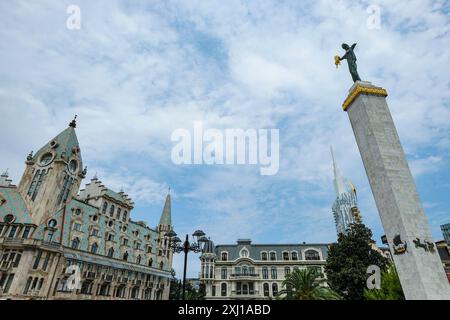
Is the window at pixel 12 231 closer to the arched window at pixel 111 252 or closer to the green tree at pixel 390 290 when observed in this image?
the arched window at pixel 111 252

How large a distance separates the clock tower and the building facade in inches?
1254

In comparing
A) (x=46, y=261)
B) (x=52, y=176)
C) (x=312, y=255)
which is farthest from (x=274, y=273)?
(x=52, y=176)

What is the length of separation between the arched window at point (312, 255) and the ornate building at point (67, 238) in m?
31.9

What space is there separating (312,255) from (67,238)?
161ft

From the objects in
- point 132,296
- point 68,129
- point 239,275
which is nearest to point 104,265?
point 132,296

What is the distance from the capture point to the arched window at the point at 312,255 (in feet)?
202

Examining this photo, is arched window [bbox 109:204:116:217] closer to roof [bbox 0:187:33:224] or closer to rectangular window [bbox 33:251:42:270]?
roof [bbox 0:187:33:224]

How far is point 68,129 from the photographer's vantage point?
159 ft

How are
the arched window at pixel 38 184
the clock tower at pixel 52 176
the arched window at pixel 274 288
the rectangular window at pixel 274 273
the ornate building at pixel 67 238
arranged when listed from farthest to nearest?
the rectangular window at pixel 274 273 → the arched window at pixel 274 288 → the arched window at pixel 38 184 → the clock tower at pixel 52 176 → the ornate building at pixel 67 238

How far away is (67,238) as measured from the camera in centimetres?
4041

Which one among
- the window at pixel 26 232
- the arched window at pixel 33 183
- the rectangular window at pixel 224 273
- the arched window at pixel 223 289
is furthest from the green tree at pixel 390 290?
the arched window at pixel 33 183

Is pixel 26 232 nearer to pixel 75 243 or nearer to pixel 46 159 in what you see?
pixel 75 243

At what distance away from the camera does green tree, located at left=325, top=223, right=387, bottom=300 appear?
115 ft

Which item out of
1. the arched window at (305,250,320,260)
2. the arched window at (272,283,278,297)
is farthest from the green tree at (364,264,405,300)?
the arched window at (305,250,320,260)
